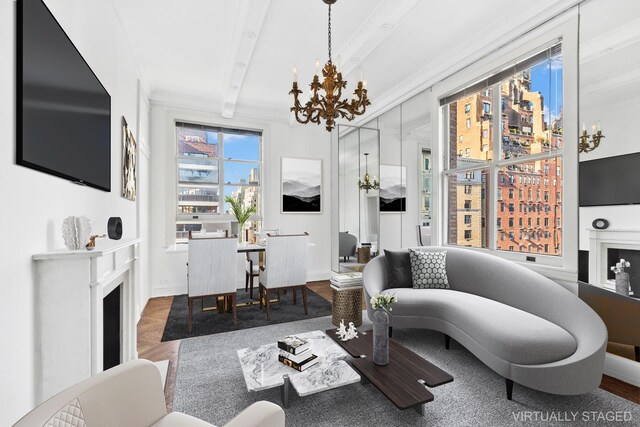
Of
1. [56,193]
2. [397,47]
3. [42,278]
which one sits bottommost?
[42,278]

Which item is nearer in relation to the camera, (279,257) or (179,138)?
(279,257)

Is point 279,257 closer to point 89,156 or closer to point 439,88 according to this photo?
point 89,156

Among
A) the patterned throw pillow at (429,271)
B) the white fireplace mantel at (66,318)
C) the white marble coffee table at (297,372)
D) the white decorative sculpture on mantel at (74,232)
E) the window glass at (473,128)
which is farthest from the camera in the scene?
the window glass at (473,128)

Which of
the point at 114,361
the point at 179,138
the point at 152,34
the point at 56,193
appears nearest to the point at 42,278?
the point at 56,193

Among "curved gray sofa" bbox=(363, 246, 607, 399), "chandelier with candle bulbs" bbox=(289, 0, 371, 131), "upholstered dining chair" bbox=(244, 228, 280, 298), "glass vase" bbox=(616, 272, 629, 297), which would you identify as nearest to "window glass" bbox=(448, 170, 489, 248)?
"curved gray sofa" bbox=(363, 246, 607, 399)

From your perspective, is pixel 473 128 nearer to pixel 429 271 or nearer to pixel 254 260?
pixel 429 271

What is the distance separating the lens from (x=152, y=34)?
3039mm

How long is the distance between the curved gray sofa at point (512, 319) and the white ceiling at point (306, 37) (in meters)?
2.32

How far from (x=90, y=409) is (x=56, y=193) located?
3.43ft

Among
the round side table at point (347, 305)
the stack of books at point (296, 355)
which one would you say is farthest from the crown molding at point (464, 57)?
the stack of books at point (296, 355)

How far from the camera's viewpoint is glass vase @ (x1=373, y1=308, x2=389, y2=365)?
1.92 metres

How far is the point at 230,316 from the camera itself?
11.7 ft

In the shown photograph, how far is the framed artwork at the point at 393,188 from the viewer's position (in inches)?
178

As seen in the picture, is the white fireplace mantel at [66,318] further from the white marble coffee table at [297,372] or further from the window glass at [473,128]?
the window glass at [473,128]
